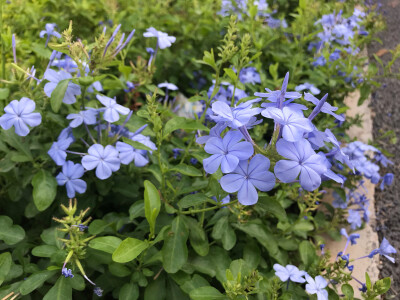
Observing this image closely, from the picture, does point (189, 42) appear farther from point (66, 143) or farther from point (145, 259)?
point (145, 259)

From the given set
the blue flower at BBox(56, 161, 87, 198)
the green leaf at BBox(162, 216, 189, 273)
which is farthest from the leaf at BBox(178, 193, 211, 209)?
the blue flower at BBox(56, 161, 87, 198)

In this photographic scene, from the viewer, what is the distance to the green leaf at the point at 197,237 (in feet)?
5.15

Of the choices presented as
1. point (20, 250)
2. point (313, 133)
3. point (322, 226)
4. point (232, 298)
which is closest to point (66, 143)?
point (20, 250)

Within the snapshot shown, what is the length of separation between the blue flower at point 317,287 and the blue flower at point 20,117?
1207mm

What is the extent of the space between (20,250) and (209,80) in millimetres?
1698

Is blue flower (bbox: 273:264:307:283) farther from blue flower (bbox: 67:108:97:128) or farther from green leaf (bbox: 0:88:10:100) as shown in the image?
green leaf (bbox: 0:88:10:100)

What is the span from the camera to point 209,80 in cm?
284

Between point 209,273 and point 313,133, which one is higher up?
point 313,133

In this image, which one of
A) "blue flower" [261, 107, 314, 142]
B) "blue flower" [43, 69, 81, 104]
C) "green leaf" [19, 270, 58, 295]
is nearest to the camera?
"blue flower" [261, 107, 314, 142]

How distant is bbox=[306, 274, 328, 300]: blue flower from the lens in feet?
5.01

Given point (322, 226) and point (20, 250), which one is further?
point (322, 226)

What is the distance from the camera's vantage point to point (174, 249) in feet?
4.80

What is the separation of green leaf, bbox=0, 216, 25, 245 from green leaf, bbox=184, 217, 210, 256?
0.63m

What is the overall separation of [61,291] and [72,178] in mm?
453
